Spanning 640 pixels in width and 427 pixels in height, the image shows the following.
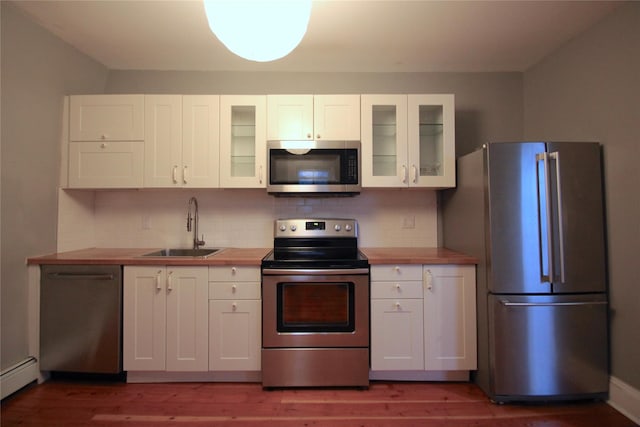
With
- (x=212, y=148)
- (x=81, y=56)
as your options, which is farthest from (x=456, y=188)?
(x=81, y=56)

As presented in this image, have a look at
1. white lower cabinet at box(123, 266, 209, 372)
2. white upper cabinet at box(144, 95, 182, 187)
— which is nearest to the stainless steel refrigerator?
white lower cabinet at box(123, 266, 209, 372)

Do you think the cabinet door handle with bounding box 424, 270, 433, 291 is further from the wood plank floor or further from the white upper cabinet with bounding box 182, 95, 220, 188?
the white upper cabinet with bounding box 182, 95, 220, 188

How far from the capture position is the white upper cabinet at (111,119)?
2.23 m

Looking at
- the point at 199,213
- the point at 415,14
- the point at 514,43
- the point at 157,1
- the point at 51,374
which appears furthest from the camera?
the point at 199,213

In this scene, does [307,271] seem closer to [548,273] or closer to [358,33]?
[548,273]

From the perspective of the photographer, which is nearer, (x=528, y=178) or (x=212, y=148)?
(x=528, y=178)

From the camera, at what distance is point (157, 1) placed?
1.75 m

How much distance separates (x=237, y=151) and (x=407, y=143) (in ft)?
4.42

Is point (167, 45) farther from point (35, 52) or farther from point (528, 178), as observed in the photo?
point (528, 178)

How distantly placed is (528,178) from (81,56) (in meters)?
3.41

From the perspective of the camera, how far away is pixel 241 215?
8.45 ft

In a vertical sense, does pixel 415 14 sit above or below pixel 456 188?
above

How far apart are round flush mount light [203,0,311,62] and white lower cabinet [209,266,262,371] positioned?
1.41m

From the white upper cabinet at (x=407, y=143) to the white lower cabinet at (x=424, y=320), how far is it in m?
0.70
